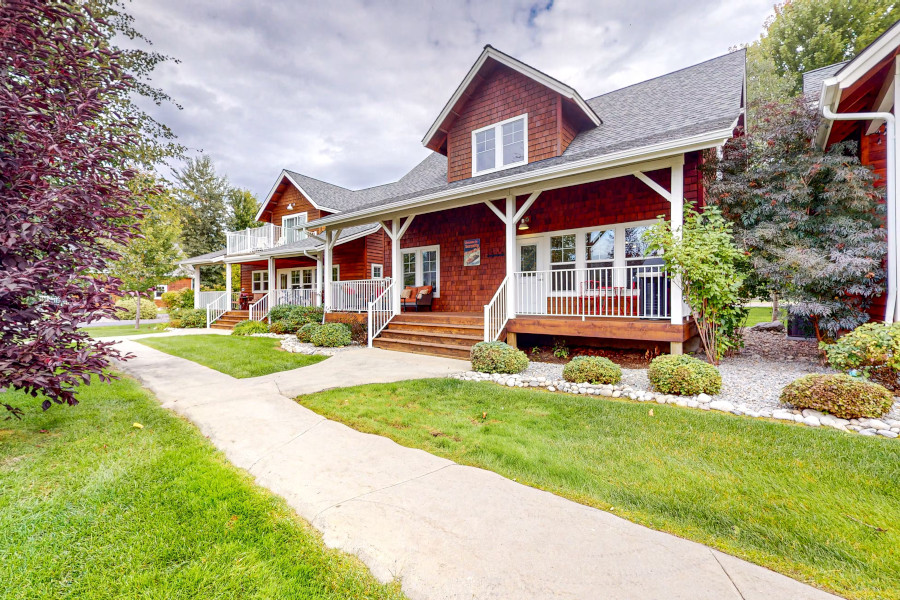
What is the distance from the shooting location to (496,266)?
10172mm

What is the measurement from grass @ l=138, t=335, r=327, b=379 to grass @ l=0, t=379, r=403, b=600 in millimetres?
3295

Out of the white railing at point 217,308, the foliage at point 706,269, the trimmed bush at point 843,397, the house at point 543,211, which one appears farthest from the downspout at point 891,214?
the white railing at point 217,308

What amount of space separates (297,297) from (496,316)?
9.75 m

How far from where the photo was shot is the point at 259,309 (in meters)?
15.8

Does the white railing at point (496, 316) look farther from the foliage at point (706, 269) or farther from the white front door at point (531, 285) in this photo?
the foliage at point (706, 269)

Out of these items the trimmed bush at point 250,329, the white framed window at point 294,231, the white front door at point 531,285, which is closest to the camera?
the white front door at point 531,285

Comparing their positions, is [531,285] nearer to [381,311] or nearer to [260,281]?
[381,311]

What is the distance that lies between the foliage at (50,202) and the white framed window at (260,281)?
685 inches

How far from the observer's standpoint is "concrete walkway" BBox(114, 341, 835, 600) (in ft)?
5.73

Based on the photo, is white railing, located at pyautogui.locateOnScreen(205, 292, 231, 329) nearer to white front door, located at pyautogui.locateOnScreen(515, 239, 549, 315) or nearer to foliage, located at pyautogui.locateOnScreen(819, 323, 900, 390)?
white front door, located at pyautogui.locateOnScreen(515, 239, 549, 315)

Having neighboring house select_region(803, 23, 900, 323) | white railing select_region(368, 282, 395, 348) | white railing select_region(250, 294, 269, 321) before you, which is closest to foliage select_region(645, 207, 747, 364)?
neighboring house select_region(803, 23, 900, 323)

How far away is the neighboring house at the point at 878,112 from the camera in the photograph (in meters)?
5.07

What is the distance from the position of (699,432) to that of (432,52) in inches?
538

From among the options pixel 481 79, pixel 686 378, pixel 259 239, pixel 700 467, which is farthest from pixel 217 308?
pixel 700 467
